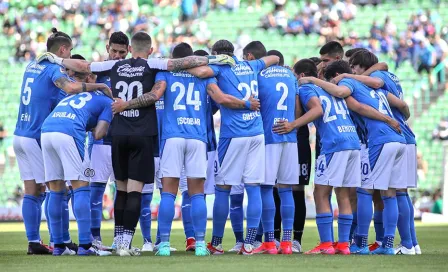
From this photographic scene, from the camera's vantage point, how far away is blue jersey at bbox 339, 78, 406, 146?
38.3 feet

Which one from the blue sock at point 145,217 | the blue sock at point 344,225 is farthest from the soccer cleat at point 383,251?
the blue sock at point 145,217

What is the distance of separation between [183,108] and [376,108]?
2436 millimetres

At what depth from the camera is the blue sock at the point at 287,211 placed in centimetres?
1155

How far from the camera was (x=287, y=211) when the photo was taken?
38.1ft

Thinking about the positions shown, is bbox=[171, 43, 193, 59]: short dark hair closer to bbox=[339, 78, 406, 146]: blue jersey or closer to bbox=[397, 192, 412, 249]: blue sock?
bbox=[339, 78, 406, 146]: blue jersey

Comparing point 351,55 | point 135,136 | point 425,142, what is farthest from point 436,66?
point 135,136

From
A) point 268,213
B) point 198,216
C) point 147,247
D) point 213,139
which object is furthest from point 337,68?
point 147,247

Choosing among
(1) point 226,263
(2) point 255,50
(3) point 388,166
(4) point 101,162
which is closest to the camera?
(1) point 226,263

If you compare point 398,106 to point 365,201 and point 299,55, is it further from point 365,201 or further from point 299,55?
point 299,55

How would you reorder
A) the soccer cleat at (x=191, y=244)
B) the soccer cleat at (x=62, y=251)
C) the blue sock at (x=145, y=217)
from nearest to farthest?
the soccer cleat at (x=62, y=251) → the soccer cleat at (x=191, y=244) → the blue sock at (x=145, y=217)

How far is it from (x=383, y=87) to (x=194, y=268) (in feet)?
14.5

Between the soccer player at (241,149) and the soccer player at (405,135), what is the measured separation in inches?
51.2

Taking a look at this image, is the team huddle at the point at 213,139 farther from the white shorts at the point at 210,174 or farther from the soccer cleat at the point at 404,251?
the white shorts at the point at 210,174

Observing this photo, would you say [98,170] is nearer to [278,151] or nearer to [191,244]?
[191,244]
